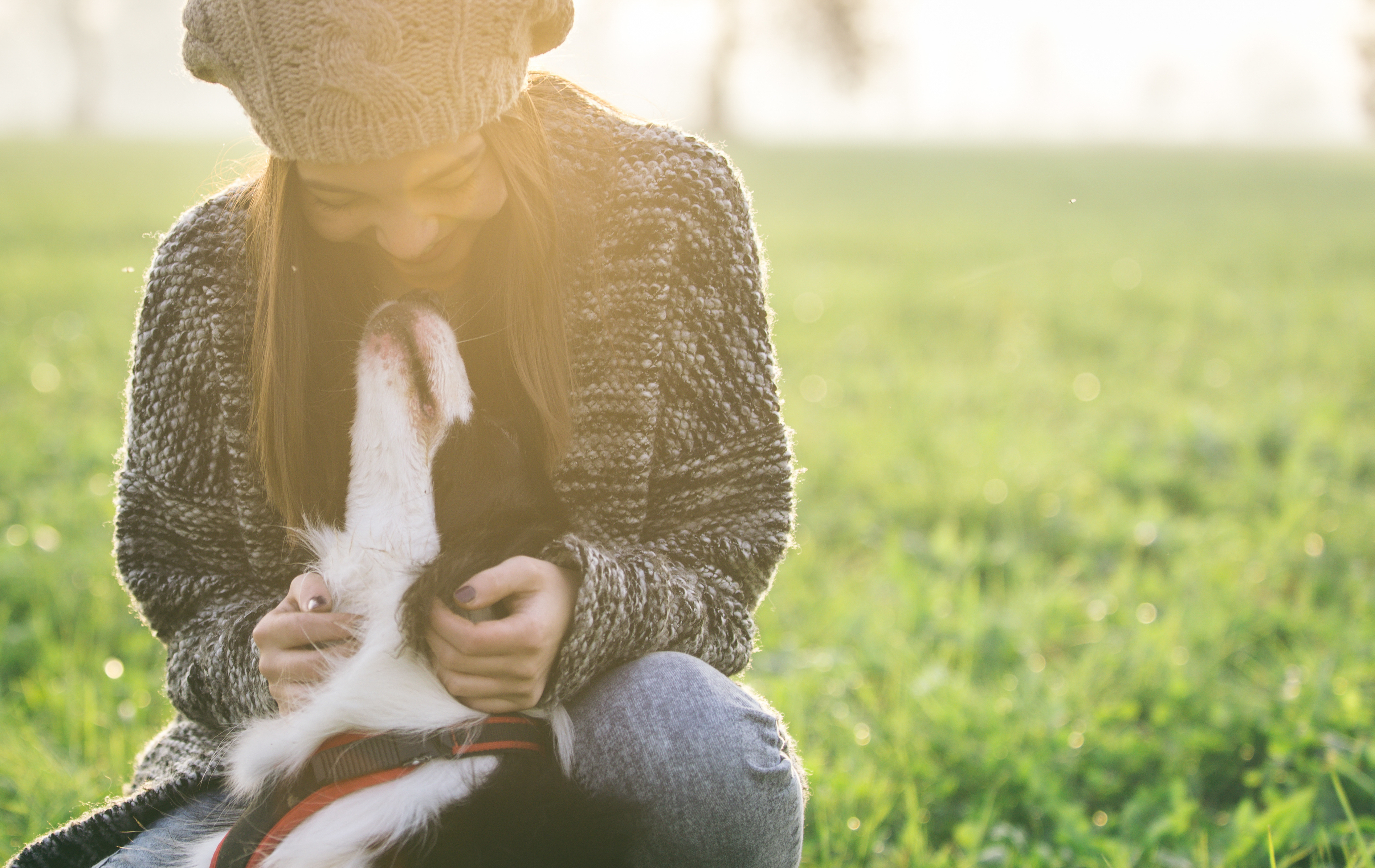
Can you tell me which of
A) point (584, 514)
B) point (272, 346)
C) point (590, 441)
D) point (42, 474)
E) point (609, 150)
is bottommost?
point (42, 474)

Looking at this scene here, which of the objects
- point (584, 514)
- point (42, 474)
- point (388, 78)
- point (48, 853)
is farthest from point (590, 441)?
point (42, 474)

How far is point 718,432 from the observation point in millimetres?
1640

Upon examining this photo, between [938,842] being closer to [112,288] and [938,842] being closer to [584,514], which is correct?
[584,514]

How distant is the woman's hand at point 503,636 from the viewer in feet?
4.10

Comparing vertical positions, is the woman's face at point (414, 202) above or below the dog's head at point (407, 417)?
above

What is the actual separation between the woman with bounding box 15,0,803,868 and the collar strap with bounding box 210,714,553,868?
0.20 feet

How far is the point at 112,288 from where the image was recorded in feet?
24.5

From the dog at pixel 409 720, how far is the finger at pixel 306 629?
21mm

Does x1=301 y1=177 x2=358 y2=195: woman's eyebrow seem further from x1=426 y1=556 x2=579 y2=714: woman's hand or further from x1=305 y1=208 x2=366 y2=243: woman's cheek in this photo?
x1=426 y1=556 x2=579 y2=714: woman's hand

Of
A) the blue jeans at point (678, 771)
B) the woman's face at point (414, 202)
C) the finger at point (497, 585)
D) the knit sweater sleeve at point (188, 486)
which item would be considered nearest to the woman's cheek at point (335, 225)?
the woman's face at point (414, 202)

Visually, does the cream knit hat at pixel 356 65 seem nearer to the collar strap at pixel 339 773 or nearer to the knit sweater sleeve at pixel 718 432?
the knit sweater sleeve at pixel 718 432

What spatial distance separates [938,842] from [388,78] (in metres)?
1.83

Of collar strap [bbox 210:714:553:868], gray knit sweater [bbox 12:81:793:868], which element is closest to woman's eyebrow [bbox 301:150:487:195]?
gray knit sweater [bbox 12:81:793:868]

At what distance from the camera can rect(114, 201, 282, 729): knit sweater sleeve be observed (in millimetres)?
1598
